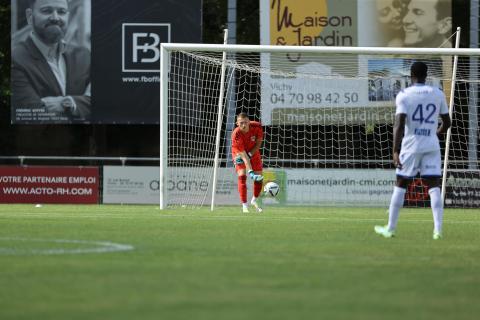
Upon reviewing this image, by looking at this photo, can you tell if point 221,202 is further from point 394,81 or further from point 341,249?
point 341,249

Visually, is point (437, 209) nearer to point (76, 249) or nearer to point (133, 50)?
point (76, 249)

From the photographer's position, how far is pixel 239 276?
25.0ft

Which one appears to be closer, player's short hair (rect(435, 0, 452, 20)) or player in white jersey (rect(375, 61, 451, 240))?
player in white jersey (rect(375, 61, 451, 240))

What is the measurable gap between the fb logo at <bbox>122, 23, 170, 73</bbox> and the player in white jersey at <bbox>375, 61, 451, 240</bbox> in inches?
630

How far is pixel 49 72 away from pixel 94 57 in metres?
1.19

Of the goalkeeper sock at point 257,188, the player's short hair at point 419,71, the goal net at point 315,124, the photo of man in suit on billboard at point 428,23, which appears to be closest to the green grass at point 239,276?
the player's short hair at point 419,71

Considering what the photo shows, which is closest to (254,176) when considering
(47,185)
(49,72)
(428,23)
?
(47,185)

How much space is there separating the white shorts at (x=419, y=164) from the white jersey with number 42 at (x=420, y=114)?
7 centimetres

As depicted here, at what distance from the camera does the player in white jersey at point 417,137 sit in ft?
39.1

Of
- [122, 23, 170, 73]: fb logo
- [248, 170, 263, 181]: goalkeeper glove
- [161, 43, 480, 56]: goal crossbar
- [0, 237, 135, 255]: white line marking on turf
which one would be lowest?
[0, 237, 135, 255]: white line marking on turf

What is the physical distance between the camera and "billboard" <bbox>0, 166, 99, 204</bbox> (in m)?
27.0

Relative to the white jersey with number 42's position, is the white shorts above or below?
below

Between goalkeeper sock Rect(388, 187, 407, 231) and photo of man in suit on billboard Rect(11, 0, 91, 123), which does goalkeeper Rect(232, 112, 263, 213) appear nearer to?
goalkeeper sock Rect(388, 187, 407, 231)

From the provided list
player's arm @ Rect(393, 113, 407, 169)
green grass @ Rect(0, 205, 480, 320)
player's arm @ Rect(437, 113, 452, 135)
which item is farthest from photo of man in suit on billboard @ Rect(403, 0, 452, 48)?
player's arm @ Rect(393, 113, 407, 169)
